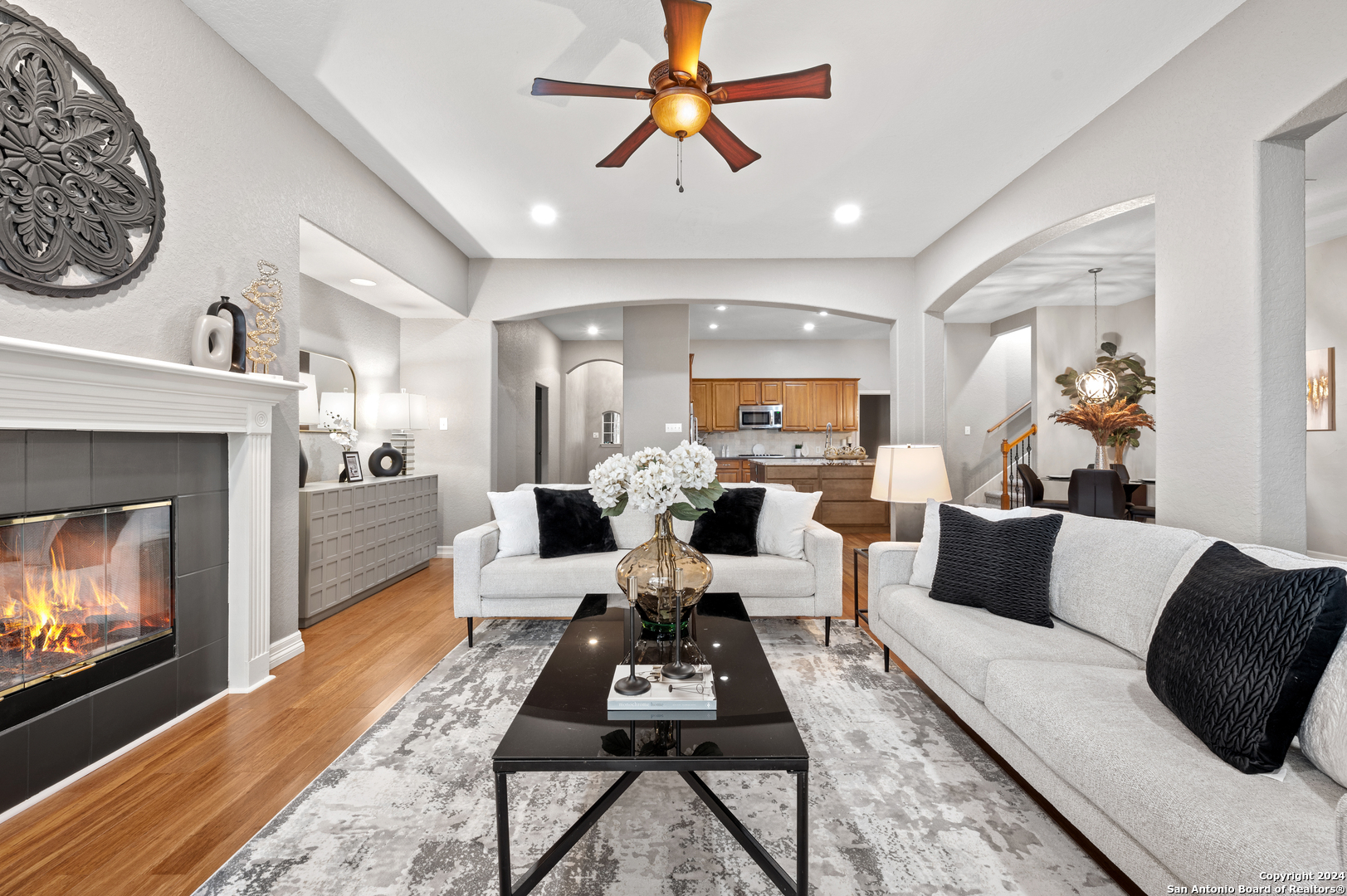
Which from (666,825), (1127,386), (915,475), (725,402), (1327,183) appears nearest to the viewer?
(666,825)

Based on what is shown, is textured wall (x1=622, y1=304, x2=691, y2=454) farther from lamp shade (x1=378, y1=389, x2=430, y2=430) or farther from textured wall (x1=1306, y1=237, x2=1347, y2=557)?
textured wall (x1=1306, y1=237, x2=1347, y2=557)

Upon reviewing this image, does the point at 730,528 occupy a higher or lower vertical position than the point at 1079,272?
lower

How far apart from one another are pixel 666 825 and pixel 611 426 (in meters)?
9.32

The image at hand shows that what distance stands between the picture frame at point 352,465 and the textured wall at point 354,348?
24 centimetres

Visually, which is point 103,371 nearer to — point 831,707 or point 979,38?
point 831,707

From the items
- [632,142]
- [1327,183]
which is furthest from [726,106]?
[1327,183]

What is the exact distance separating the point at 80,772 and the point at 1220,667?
328 centimetres

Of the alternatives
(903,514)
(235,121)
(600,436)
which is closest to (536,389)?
(600,436)

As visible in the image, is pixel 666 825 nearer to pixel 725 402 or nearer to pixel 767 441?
pixel 725 402

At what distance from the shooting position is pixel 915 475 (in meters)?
3.12

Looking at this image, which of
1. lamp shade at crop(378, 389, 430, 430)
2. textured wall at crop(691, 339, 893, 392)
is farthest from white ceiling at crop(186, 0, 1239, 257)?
textured wall at crop(691, 339, 893, 392)

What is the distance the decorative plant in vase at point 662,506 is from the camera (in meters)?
1.91

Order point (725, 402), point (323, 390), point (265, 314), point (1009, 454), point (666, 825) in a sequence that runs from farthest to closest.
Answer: point (725, 402) → point (1009, 454) → point (323, 390) → point (265, 314) → point (666, 825)

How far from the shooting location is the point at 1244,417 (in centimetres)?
218
